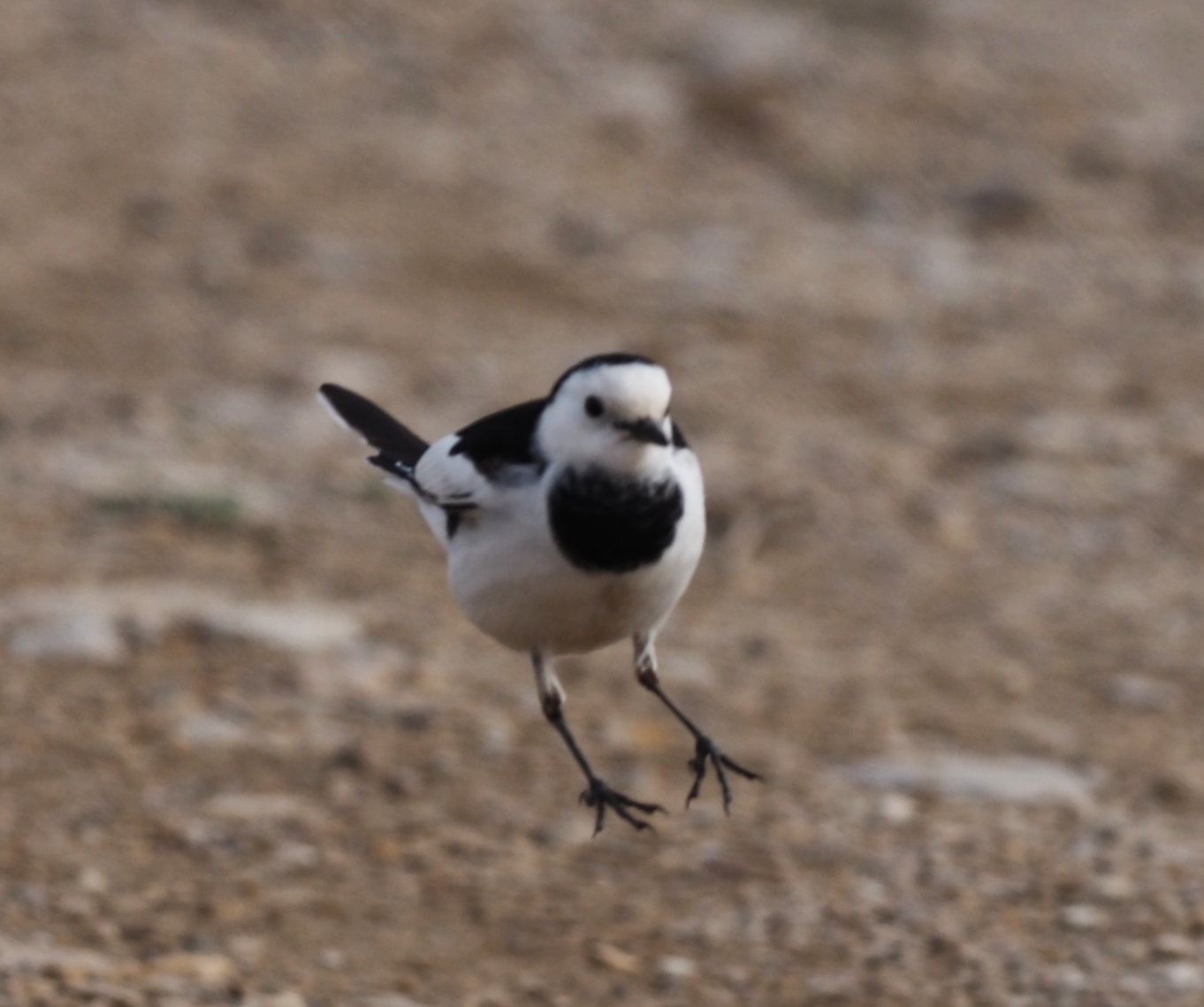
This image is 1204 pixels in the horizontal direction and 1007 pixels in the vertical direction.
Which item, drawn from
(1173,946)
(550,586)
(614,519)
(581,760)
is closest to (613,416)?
(614,519)

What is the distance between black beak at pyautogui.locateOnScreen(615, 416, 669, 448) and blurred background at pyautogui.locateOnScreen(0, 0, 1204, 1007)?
1651 mm

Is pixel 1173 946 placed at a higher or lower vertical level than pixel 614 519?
higher

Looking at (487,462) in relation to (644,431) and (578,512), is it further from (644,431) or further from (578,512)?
(644,431)

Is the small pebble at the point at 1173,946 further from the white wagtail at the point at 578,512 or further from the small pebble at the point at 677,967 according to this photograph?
the white wagtail at the point at 578,512

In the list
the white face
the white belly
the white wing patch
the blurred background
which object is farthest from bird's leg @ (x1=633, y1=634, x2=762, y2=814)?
the blurred background

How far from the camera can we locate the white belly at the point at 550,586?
474 cm

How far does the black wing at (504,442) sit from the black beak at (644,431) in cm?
24

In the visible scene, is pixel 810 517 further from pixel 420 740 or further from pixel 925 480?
pixel 420 740

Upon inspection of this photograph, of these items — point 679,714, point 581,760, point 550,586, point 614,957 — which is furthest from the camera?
point 614,957

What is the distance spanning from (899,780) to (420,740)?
1.34 meters

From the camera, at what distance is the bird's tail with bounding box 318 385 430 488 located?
5.61 metres

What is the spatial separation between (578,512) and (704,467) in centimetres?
503

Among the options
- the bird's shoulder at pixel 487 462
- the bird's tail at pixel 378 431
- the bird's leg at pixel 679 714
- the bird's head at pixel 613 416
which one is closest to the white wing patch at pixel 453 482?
the bird's shoulder at pixel 487 462

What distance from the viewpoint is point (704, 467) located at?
9.72 m
